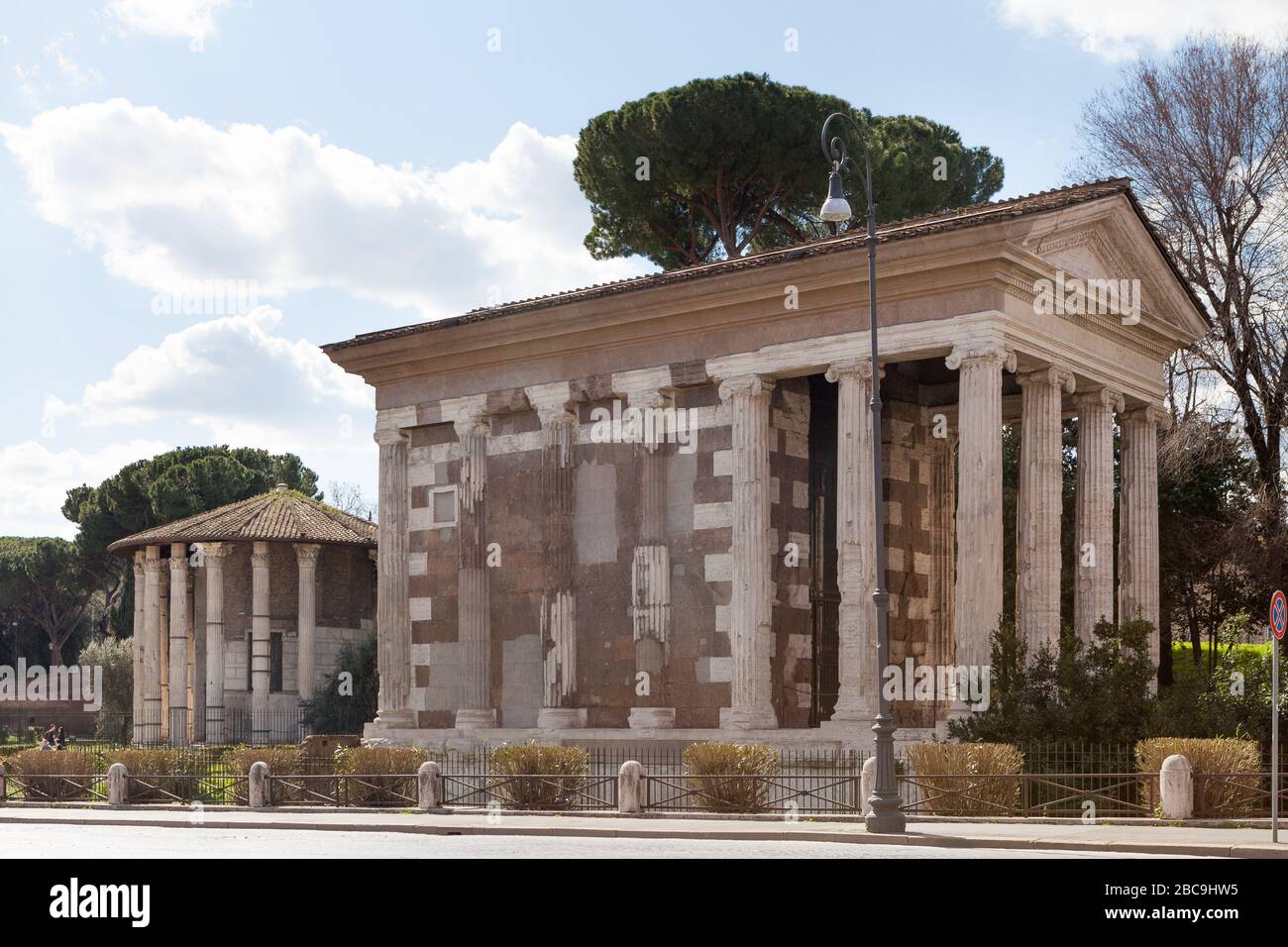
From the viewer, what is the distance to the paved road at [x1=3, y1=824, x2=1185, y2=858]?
19203mm

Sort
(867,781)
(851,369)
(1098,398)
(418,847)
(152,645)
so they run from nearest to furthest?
(418,847) → (867,781) → (851,369) → (1098,398) → (152,645)

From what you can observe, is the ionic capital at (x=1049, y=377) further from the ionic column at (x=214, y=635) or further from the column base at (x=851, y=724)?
the ionic column at (x=214, y=635)

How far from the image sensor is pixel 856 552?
3041 cm

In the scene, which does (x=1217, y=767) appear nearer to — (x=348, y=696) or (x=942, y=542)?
(x=942, y=542)

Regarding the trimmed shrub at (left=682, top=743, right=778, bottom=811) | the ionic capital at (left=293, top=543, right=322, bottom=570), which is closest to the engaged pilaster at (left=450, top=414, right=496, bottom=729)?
the trimmed shrub at (left=682, top=743, right=778, bottom=811)

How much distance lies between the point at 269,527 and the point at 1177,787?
3875 cm

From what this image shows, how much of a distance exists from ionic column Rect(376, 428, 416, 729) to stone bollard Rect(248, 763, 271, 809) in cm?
715

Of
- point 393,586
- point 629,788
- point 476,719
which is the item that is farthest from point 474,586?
point 629,788

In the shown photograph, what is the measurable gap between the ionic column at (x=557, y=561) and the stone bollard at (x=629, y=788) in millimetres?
8014

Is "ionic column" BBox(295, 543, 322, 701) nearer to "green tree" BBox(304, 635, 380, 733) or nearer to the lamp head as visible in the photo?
"green tree" BBox(304, 635, 380, 733)

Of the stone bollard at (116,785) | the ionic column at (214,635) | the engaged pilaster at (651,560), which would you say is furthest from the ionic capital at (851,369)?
the ionic column at (214,635)

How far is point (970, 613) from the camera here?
2919 centimetres

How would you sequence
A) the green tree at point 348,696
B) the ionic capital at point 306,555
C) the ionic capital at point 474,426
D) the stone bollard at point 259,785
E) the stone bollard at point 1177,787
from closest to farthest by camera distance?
the stone bollard at point 1177,787 < the stone bollard at point 259,785 < the ionic capital at point 474,426 < the green tree at point 348,696 < the ionic capital at point 306,555

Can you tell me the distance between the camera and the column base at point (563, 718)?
3422 cm
